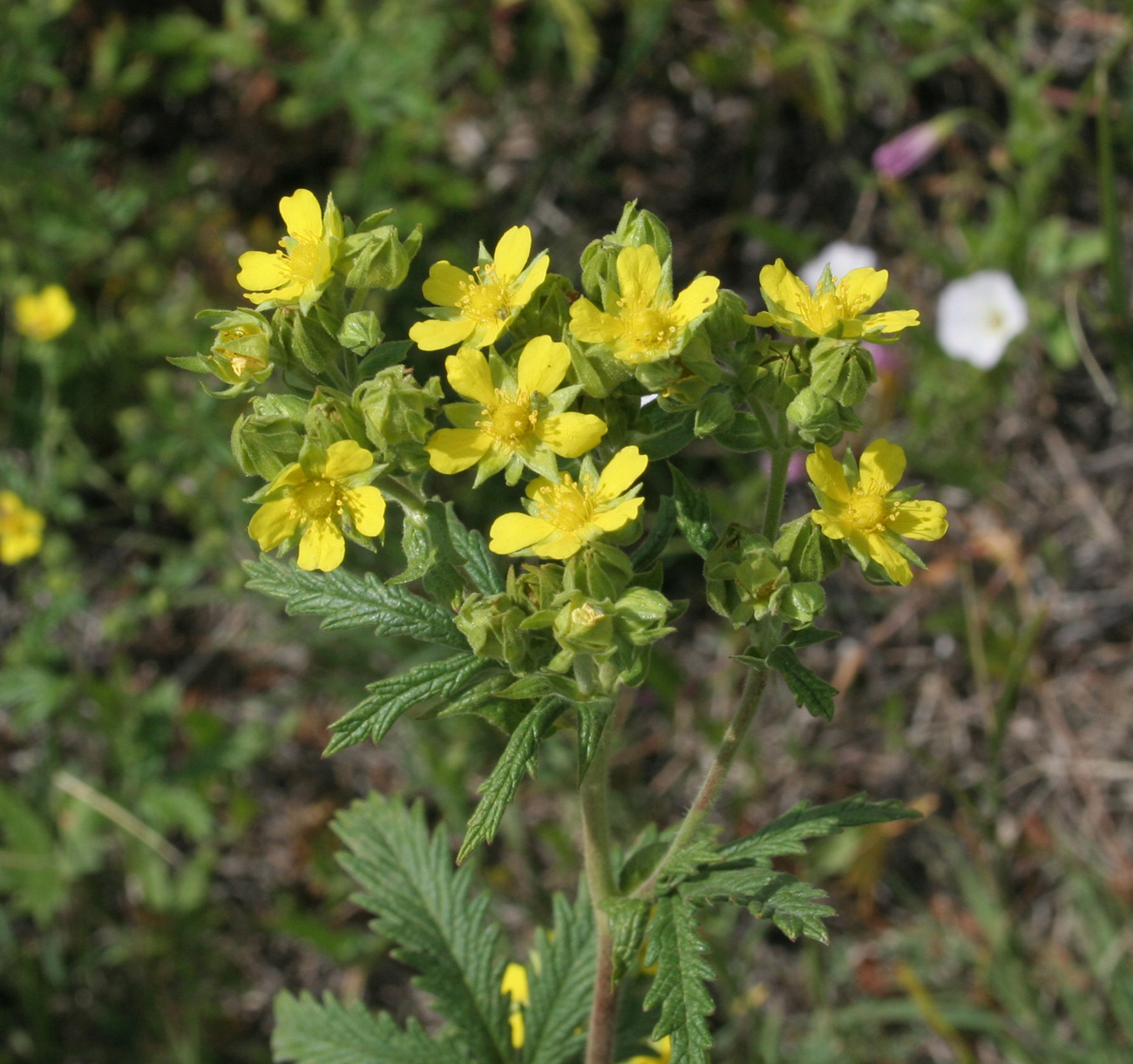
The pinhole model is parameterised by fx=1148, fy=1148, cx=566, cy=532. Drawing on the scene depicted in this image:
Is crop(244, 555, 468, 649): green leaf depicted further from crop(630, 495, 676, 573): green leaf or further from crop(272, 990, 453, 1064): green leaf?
crop(272, 990, 453, 1064): green leaf

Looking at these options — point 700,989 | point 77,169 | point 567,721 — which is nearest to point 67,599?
point 77,169

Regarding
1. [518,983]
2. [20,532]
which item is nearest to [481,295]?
[518,983]

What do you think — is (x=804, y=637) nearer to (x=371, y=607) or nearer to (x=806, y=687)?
(x=806, y=687)

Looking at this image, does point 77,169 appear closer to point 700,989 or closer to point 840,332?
point 840,332

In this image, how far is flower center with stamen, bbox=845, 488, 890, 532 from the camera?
6.33 ft

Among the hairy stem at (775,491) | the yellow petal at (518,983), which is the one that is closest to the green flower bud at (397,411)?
the hairy stem at (775,491)

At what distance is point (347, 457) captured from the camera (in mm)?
1819

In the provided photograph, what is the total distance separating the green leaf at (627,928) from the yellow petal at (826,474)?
78 cm

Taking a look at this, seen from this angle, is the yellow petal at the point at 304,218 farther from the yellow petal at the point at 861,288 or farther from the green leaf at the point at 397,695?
the yellow petal at the point at 861,288

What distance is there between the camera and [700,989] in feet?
6.02

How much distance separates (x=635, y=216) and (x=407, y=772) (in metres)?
3.01

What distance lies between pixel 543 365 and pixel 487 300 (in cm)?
20

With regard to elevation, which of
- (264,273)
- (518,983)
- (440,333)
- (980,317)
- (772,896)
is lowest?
(980,317)

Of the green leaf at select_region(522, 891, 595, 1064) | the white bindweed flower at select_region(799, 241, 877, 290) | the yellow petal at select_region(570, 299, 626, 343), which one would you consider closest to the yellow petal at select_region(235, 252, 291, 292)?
the yellow petal at select_region(570, 299, 626, 343)
